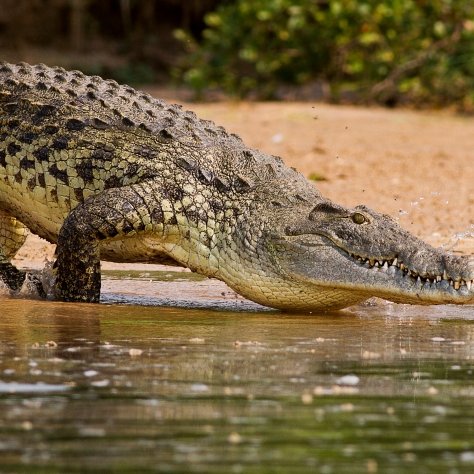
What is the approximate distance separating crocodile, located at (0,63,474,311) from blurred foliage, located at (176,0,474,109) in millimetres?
9627

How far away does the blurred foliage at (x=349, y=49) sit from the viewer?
17422 mm

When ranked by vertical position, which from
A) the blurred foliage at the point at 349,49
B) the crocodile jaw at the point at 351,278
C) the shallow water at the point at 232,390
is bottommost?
the shallow water at the point at 232,390

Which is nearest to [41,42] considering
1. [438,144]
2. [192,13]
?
[192,13]

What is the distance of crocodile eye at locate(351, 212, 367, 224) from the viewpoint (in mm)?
6812

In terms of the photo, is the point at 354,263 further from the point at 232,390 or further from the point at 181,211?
the point at 232,390

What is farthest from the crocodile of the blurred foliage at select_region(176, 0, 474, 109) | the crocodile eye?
the blurred foliage at select_region(176, 0, 474, 109)

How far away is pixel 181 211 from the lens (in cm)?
723

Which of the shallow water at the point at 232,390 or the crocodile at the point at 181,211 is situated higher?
the crocodile at the point at 181,211

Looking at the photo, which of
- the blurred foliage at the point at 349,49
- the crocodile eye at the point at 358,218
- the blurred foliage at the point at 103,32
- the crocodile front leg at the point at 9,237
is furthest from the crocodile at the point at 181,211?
the blurred foliage at the point at 103,32

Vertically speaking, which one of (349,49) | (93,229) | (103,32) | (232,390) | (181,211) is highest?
(103,32)

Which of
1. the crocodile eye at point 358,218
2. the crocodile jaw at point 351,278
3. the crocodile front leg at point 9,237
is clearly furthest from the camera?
the crocodile front leg at point 9,237

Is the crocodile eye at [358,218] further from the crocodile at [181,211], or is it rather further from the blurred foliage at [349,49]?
the blurred foliage at [349,49]

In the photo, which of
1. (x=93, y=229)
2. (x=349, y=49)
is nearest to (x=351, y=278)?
(x=93, y=229)

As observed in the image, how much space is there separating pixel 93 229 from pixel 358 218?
145 centimetres
